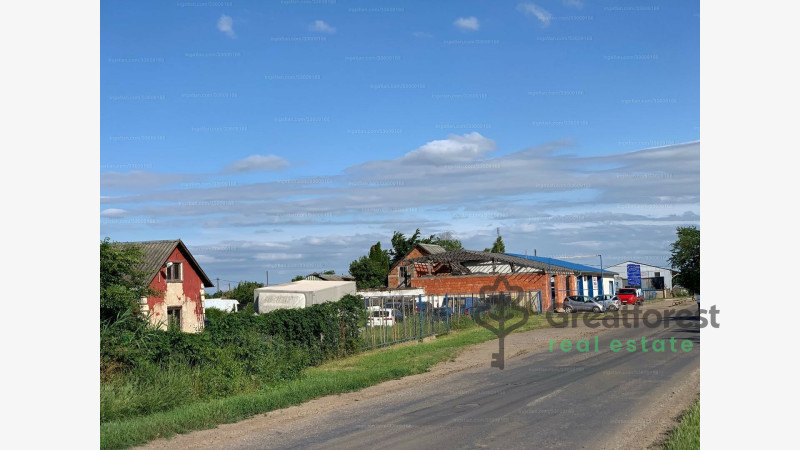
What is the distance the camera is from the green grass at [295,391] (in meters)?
10.5

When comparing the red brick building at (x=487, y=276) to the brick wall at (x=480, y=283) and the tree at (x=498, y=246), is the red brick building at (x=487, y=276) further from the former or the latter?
the tree at (x=498, y=246)

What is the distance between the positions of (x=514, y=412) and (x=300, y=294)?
20.2m

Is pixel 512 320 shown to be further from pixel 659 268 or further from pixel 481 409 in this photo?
pixel 659 268

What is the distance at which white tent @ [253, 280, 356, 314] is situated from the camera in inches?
1206

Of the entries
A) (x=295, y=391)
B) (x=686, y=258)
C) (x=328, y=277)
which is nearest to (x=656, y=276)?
(x=328, y=277)

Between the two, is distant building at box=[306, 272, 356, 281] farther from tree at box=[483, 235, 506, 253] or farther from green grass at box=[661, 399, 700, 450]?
green grass at box=[661, 399, 700, 450]

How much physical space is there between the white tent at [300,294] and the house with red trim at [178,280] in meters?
10.8

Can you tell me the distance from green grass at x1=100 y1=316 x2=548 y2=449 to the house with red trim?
70.3 ft

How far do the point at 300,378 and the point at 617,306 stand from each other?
41.1 metres

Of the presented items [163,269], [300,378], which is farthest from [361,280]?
[300,378]

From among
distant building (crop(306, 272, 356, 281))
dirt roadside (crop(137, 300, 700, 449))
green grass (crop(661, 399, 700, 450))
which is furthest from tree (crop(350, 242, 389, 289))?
green grass (crop(661, 399, 700, 450))

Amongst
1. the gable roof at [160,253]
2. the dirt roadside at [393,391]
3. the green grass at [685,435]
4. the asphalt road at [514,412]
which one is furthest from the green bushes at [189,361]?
the gable roof at [160,253]

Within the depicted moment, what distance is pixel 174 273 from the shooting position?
145 ft

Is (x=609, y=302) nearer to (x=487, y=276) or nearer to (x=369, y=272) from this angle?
(x=487, y=276)
